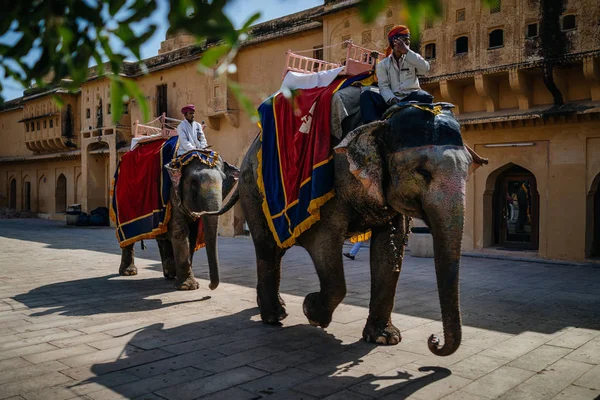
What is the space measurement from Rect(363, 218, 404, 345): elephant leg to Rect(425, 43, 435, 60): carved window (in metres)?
11.0

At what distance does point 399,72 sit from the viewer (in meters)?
4.88

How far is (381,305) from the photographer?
16.4 feet

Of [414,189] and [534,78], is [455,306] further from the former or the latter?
[534,78]

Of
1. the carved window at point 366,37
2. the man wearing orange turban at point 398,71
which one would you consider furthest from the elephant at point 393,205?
the carved window at point 366,37

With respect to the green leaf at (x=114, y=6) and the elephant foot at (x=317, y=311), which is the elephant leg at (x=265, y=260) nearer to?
the elephant foot at (x=317, y=311)

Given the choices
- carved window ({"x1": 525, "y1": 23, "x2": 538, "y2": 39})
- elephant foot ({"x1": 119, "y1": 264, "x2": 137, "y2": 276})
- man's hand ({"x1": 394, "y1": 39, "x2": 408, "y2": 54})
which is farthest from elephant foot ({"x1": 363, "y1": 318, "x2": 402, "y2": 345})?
carved window ({"x1": 525, "y1": 23, "x2": 538, "y2": 39})

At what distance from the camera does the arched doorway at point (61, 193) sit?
32469mm

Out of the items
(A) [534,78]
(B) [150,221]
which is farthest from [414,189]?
(A) [534,78]

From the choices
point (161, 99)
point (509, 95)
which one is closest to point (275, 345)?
point (509, 95)

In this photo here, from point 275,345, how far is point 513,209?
11573 millimetres

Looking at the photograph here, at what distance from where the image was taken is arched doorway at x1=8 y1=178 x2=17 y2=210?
37.4 m

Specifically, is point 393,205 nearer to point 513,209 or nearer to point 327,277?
point 327,277

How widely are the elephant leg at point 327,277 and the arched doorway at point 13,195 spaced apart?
37646mm

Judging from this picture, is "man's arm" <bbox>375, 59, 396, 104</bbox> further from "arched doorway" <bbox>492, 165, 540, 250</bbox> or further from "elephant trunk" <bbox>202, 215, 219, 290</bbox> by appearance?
"arched doorway" <bbox>492, 165, 540, 250</bbox>
